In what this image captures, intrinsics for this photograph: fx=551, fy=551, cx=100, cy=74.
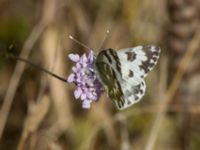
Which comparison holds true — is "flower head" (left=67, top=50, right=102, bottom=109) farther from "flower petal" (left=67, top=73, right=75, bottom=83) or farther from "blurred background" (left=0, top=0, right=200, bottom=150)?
"blurred background" (left=0, top=0, right=200, bottom=150)

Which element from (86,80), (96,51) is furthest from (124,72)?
(96,51)

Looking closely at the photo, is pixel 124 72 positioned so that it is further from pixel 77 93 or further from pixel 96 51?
pixel 96 51

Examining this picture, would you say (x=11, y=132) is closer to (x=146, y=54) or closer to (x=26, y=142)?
(x=26, y=142)

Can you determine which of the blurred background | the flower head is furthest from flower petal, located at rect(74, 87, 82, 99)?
the blurred background

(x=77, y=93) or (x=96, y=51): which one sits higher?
(x=77, y=93)

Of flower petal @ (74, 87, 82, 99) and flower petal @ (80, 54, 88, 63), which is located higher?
flower petal @ (80, 54, 88, 63)

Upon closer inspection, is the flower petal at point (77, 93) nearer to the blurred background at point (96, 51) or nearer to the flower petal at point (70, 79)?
the flower petal at point (70, 79)

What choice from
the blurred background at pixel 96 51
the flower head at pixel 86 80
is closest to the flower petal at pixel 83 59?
the flower head at pixel 86 80
